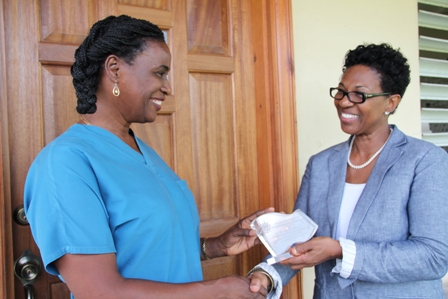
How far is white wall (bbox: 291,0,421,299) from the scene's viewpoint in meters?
2.01

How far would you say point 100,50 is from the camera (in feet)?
3.46

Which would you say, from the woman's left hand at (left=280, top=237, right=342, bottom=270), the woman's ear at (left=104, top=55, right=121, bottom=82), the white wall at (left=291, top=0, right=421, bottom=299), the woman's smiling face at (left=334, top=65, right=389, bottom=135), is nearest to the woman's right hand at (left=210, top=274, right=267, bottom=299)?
the woman's left hand at (left=280, top=237, right=342, bottom=270)

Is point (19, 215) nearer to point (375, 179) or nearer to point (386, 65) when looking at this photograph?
point (375, 179)

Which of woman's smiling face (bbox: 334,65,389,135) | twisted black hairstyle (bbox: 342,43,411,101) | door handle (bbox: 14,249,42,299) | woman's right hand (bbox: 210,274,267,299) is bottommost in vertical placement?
door handle (bbox: 14,249,42,299)

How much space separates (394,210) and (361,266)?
232 millimetres

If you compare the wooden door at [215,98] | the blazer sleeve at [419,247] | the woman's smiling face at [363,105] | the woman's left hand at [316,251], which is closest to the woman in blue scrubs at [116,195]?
the woman's left hand at [316,251]

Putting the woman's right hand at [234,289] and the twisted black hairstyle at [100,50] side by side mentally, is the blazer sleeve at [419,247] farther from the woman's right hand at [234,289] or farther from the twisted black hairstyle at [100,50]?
the twisted black hairstyle at [100,50]

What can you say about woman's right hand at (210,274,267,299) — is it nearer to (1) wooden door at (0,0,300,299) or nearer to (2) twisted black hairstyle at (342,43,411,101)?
(1) wooden door at (0,0,300,299)

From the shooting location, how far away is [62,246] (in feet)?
2.82

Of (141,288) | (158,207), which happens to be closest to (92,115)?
(158,207)

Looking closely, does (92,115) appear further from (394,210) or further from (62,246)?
(394,210)

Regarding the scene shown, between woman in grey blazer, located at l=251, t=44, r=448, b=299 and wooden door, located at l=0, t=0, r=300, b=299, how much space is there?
36 centimetres

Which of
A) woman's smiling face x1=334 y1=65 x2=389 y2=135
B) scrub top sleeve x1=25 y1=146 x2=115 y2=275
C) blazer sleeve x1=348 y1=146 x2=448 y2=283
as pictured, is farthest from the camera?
woman's smiling face x1=334 y1=65 x2=389 y2=135

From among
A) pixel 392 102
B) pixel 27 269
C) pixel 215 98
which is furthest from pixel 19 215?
pixel 392 102
